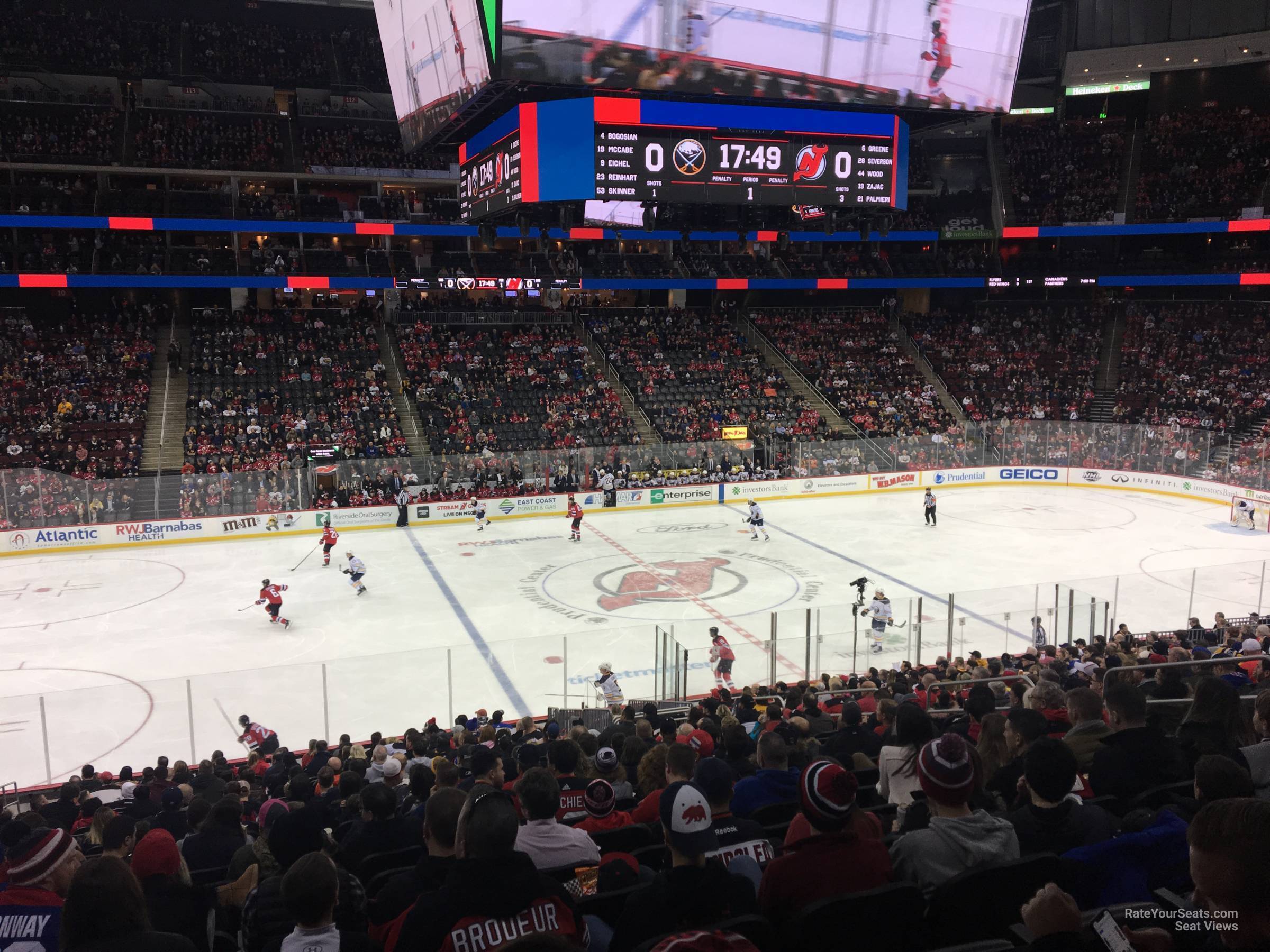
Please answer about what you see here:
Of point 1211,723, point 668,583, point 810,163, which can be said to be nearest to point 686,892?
point 1211,723

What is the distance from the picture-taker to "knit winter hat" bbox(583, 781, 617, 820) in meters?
4.73

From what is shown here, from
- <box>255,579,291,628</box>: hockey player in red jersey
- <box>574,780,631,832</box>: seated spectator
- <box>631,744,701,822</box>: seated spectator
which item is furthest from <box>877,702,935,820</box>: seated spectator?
<box>255,579,291,628</box>: hockey player in red jersey

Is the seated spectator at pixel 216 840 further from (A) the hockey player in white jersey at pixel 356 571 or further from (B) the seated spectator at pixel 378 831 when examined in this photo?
(A) the hockey player in white jersey at pixel 356 571

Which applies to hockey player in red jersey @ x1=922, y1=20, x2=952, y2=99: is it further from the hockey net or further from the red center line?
the hockey net

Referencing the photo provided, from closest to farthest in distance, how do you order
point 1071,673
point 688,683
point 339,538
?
point 1071,673 < point 688,683 < point 339,538

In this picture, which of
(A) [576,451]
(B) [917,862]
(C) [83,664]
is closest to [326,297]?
(A) [576,451]

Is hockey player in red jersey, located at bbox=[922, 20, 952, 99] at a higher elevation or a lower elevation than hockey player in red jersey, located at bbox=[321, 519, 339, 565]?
higher

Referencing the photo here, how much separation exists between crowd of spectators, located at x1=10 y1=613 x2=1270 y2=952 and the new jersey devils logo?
13364mm

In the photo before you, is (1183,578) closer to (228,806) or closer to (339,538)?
(228,806)

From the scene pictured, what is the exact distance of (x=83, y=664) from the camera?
1684 centimetres

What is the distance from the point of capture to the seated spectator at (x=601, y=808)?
473 cm

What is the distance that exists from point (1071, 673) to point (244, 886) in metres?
8.20

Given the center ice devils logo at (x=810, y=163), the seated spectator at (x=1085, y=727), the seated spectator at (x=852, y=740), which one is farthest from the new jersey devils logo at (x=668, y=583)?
the seated spectator at (x=1085, y=727)

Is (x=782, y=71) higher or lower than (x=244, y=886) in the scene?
higher
